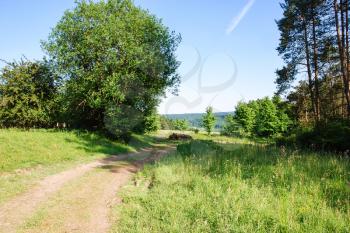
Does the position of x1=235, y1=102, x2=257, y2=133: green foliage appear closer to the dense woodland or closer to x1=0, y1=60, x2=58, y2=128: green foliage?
the dense woodland

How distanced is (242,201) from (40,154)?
1290 cm

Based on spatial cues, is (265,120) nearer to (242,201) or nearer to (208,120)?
(208,120)

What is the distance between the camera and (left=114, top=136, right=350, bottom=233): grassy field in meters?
6.24

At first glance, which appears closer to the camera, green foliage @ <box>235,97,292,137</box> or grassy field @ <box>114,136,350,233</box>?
grassy field @ <box>114,136,350,233</box>

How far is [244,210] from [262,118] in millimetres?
56986

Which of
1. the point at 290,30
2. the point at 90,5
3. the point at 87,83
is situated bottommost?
the point at 87,83

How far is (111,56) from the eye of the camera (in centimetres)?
2427

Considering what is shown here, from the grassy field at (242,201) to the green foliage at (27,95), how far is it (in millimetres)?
Answer: 23329

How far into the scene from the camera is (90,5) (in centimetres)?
2569

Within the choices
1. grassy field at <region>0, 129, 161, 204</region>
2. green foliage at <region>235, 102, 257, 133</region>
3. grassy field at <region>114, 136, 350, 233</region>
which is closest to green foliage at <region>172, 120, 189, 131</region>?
green foliage at <region>235, 102, 257, 133</region>

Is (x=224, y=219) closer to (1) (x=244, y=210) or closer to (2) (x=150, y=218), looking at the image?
(1) (x=244, y=210)

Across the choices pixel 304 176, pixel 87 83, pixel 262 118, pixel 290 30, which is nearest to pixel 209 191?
pixel 304 176

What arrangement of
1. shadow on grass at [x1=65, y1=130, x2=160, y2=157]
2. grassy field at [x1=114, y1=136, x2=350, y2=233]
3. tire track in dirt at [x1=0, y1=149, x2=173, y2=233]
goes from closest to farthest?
grassy field at [x1=114, y1=136, x2=350, y2=233] → tire track in dirt at [x1=0, y1=149, x2=173, y2=233] → shadow on grass at [x1=65, y1=130, x2=160, y2=157]

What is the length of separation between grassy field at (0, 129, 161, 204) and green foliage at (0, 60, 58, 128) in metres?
8.75
